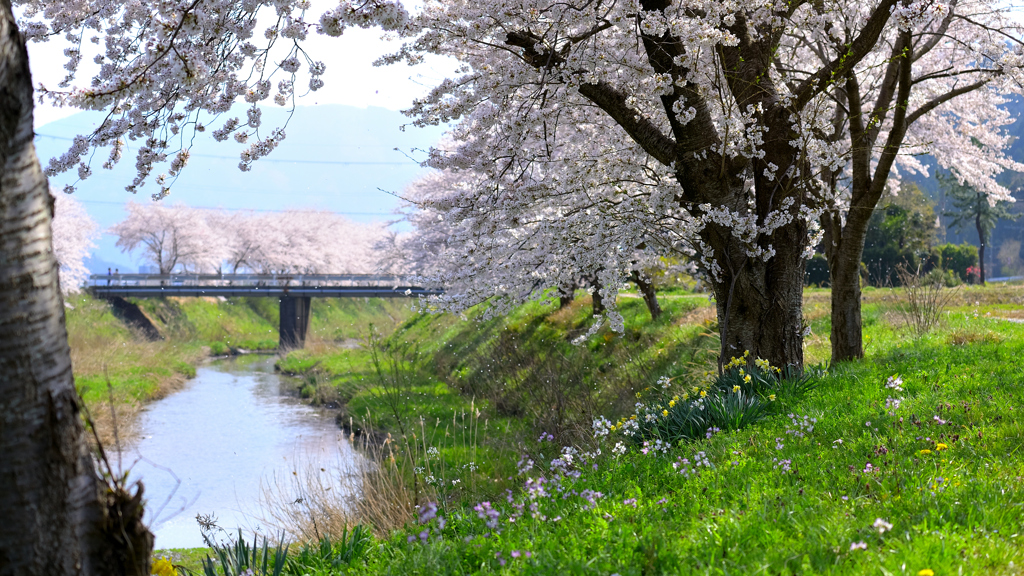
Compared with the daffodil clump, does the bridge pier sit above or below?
below

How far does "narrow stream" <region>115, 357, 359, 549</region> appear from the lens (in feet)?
36.1

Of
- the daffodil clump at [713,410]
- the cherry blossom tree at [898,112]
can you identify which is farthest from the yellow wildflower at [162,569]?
Result: the cherry blossom tree at [898,112]

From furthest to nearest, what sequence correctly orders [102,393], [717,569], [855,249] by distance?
[102,393] → [855,249] → [717,569]

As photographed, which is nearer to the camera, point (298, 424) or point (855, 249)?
point (855, 249)

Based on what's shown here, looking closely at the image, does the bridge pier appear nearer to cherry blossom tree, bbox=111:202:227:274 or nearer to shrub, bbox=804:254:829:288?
cherry blossom tree, bbox=111:202:227:274

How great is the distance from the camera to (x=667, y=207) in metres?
7.55

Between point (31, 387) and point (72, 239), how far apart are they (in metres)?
47.5

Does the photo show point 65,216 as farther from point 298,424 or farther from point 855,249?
point 855,249

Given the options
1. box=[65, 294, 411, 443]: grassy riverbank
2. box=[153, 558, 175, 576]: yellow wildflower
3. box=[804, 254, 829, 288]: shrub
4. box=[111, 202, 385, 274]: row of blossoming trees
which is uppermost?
box=[111, 202, 385, 274]: row of blossoming trees

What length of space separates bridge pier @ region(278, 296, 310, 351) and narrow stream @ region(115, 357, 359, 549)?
16.2m

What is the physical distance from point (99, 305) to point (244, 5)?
41432mm

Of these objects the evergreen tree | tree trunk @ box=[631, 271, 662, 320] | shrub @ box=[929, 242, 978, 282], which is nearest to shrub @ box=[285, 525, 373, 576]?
tree trunk @ box=[631, 271, 662, 320]

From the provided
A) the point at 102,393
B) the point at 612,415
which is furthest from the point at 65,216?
the point at 612,415

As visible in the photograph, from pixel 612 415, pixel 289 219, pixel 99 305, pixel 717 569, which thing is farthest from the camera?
pixel 289 219
